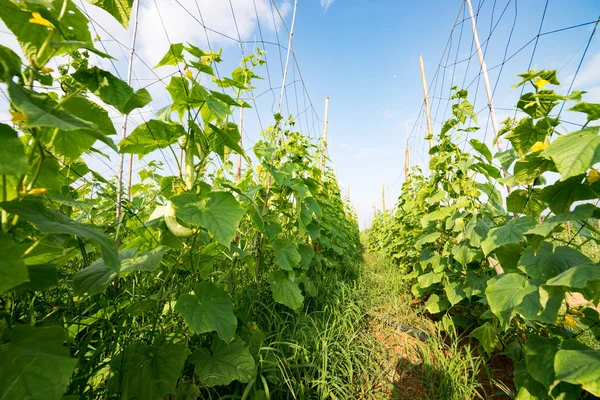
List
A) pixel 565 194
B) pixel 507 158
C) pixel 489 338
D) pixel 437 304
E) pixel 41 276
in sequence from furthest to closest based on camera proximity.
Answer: pixel 437 304, pixel 489 338, pixel 507 158, pixel 565 194, pixel 41 276

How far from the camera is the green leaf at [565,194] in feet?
3.31

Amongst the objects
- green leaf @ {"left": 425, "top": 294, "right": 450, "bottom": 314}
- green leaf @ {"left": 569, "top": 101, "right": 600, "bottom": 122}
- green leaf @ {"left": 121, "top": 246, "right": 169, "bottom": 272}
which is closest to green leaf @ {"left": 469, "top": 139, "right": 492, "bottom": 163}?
green leaf @ {"left": 569, "top": 101, "right": 600, "bottom": 122}

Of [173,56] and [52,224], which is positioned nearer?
[52,224]

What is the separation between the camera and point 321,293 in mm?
2791

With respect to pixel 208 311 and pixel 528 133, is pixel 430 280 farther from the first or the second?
pixel 208 311

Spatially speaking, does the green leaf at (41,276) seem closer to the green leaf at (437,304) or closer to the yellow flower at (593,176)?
the yellow flower at (593,176)

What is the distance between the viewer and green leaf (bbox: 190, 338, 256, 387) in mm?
1126

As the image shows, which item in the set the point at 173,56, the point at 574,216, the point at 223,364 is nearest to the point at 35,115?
the point at 173,56

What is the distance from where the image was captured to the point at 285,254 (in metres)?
1.76

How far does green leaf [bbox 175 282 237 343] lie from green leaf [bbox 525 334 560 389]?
3.94ft

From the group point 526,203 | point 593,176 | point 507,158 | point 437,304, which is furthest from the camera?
point 437,304

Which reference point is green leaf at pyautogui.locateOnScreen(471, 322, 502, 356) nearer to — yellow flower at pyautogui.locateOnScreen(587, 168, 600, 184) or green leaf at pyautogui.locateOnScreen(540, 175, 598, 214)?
green leaf at pyautogui.locateOnScreen(540, 175, 598, 214)

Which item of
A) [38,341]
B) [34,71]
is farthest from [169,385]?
[34,71]

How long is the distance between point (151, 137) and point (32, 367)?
764mm
